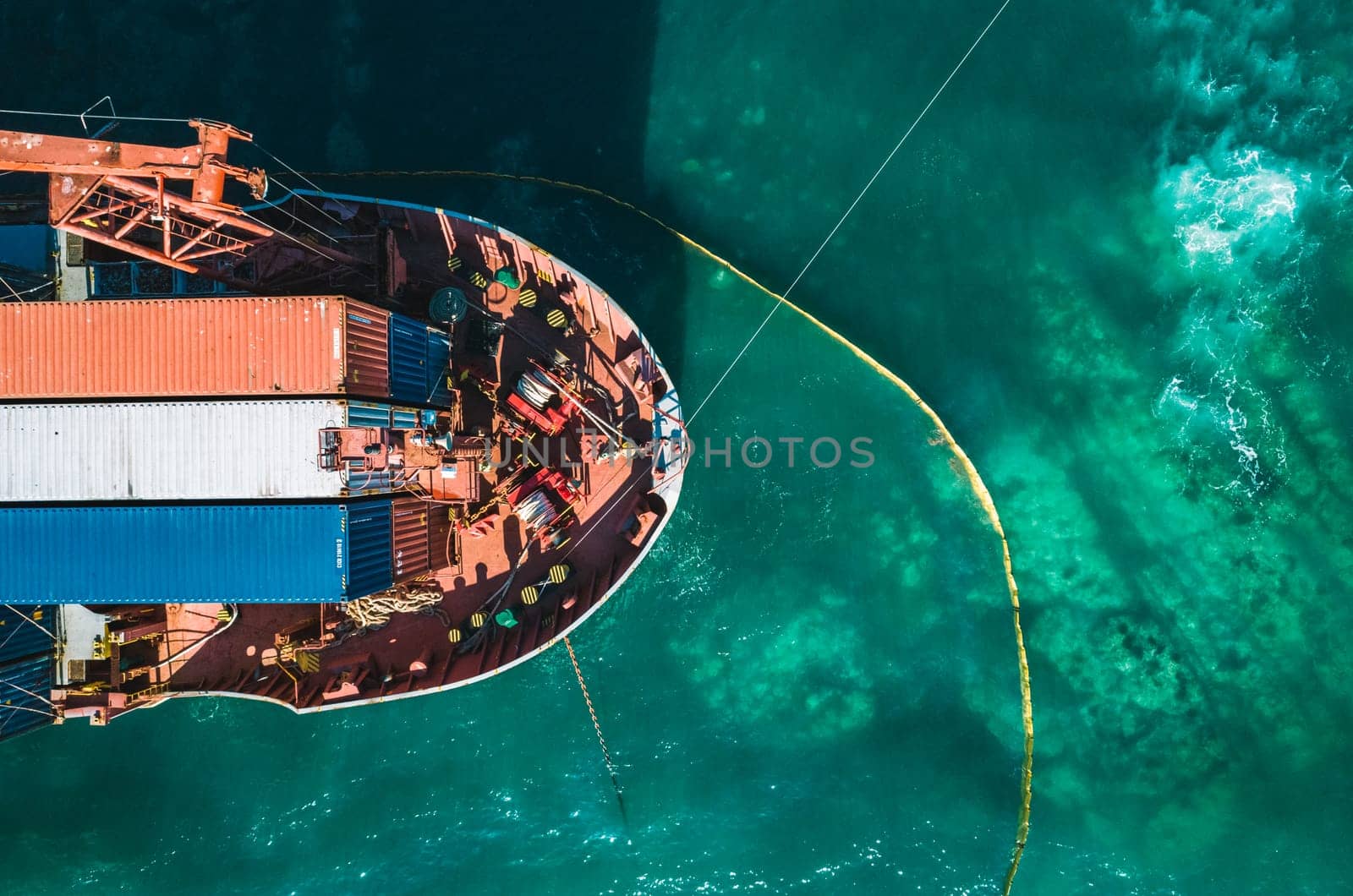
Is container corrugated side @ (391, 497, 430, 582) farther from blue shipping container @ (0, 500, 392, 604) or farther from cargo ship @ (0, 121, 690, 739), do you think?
blue shipping container @ (0, 500, 392, 604)

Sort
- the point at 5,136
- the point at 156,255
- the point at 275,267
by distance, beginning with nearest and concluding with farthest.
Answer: the point at 5,136 < the point at 156,255 < the point at 275,267

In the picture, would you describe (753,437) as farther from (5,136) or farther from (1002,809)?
(5,136)

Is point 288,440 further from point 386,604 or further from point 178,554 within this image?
point 386,604

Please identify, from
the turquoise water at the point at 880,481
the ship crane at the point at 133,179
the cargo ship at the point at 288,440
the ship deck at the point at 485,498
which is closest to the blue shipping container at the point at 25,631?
the cargo ship at the point at 288,440

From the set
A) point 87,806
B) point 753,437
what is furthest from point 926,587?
point 87,806

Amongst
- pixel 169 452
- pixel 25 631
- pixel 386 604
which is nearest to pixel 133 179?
pixel 169 452
